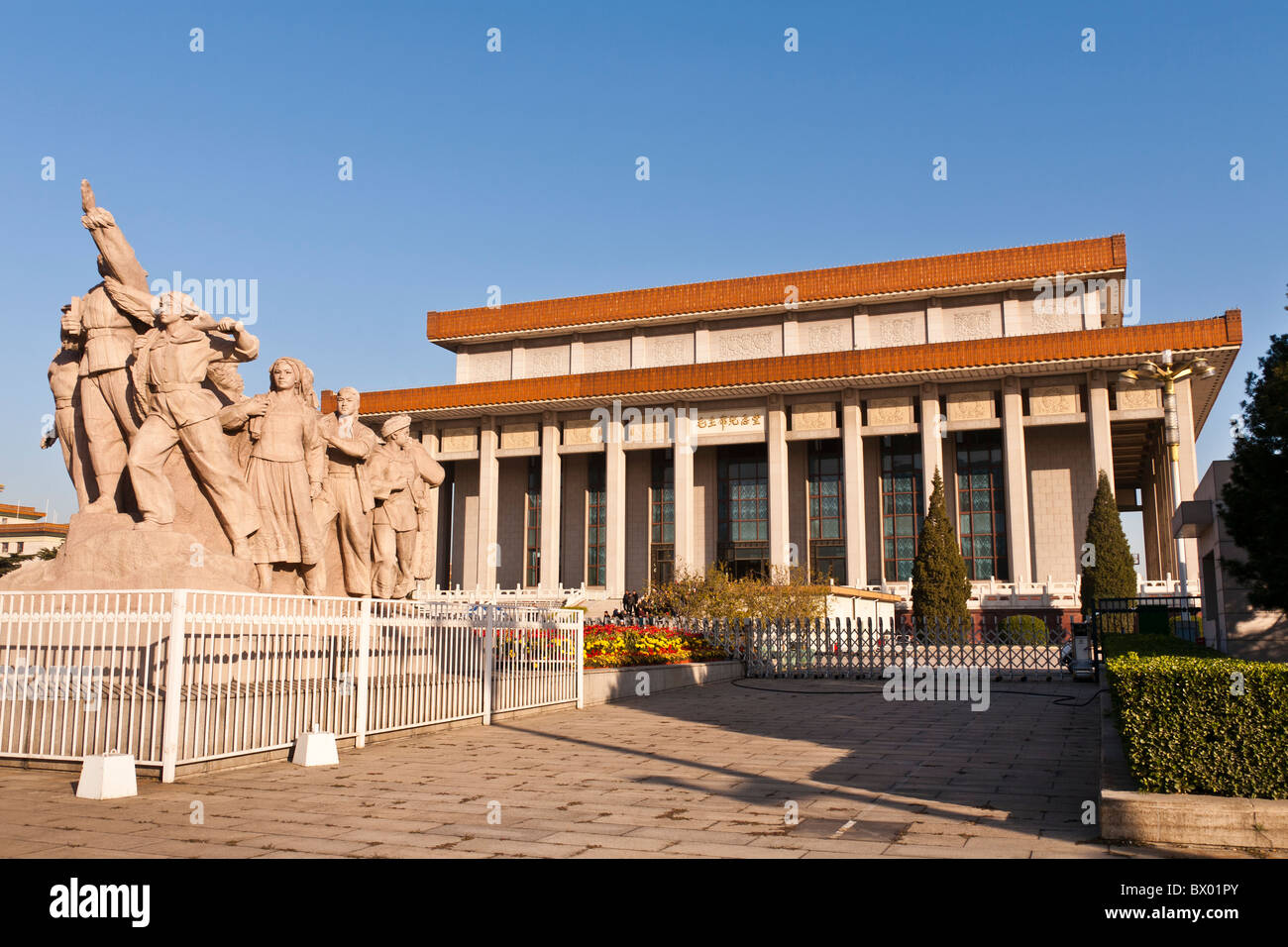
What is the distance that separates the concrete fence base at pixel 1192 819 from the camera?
4734mm

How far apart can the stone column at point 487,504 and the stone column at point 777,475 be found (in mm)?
14464

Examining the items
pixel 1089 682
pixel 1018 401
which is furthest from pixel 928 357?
pixel 1089 682

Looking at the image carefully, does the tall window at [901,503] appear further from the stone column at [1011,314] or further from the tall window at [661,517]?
the tall window at [661,517]

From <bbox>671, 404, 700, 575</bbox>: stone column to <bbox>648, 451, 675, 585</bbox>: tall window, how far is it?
12.8 feet

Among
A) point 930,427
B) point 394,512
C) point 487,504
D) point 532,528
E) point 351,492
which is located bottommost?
point 394,512

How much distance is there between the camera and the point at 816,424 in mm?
45312

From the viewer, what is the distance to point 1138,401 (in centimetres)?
4044

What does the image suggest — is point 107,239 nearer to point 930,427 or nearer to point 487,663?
point 487,663

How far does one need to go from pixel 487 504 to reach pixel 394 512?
35749 millimetres

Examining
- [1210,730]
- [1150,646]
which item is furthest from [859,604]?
[1210,730]

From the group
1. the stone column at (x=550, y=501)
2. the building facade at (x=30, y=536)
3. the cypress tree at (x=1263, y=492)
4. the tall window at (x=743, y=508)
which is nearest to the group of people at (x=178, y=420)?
the cypress tree at (x=1263, y=492)
